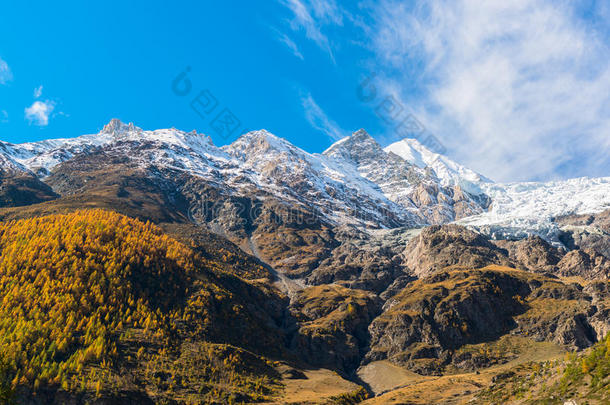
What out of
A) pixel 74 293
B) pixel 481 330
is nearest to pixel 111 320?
pixel 74 293

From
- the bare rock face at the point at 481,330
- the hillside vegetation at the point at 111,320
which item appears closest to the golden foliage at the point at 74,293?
the hillside vegetation at the point at 111,320

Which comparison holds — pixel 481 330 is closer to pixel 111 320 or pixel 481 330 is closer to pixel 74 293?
pixel 111 320

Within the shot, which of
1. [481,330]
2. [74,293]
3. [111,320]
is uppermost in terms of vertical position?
[74,293]

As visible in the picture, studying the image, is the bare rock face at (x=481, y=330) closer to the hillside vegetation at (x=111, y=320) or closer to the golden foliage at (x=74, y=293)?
the hillside vegetation at (x=111, y=320)

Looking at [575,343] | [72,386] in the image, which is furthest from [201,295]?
[575,343]

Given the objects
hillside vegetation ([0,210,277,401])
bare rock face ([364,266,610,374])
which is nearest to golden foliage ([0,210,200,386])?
hillside vegetation ([0,210,277,401])

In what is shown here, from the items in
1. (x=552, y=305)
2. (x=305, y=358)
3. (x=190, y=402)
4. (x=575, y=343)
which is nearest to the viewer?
(x=190, y=402)

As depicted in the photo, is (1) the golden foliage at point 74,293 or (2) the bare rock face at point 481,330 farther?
(2) the bare rock face at point 481,330

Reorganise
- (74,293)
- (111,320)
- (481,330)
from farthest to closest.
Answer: (481,330)
(74,293)
(111,320)

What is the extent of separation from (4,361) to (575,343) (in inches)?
8342

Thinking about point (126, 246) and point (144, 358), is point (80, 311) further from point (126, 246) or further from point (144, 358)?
point (126, 246)

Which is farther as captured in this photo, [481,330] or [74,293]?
[481,330]

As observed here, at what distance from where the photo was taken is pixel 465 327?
193 meters

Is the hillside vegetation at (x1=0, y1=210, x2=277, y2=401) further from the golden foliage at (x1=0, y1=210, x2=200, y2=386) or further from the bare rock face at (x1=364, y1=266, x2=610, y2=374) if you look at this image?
the bare rock face at (x1=364, y1=266, x2=610, y2=374)
